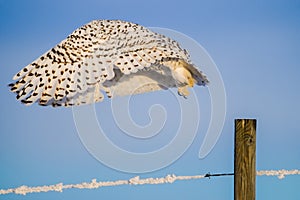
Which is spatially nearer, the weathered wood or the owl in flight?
the weathered wood

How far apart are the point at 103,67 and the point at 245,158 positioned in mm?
921

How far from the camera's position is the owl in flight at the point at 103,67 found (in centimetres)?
207

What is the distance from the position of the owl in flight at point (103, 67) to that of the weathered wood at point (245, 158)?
82 cm

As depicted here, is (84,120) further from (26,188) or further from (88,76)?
(26,188)

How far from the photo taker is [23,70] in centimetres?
213

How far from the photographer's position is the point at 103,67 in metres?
2.07

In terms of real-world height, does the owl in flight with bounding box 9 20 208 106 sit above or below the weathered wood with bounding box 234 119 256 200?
above

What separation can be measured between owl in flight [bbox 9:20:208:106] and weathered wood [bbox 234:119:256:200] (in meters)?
0.82

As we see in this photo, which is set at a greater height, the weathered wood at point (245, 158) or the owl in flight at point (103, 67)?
the owl in flight at point (103, 67)

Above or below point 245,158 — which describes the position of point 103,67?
above

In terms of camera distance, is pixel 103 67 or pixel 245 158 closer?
pixel 245 158

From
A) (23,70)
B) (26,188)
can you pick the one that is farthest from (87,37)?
(26,188)

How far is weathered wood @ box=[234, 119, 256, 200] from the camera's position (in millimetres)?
1315

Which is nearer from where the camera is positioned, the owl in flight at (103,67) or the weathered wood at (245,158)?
the weathered wood at (245,158)
